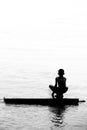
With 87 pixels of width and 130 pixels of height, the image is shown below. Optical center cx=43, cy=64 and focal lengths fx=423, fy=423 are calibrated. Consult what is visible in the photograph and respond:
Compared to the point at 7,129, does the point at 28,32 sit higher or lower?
higher

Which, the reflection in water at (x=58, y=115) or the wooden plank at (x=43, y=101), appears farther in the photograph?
the wooden plank at (x=43, y=101)

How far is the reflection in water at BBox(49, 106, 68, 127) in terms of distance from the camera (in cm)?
1135

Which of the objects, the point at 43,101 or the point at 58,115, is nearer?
the point at 58,115

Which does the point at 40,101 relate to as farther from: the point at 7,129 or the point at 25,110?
the point at 7,129

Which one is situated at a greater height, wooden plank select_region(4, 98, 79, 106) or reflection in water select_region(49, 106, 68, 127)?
wooden plank select_region(4, 98, 79, 106)

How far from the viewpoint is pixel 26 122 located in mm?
11414

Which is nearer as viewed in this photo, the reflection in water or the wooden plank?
the reflection in water

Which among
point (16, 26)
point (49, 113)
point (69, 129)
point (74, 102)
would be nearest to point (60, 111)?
point (49, 113)

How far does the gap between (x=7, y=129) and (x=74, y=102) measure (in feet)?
15.6

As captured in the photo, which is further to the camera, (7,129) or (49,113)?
(49,113)

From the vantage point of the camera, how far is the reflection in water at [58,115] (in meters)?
11.3

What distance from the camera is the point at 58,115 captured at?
12.5 m

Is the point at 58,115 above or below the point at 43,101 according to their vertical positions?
below

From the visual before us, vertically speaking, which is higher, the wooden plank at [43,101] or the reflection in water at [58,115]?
the wooden plank at [43,101]
